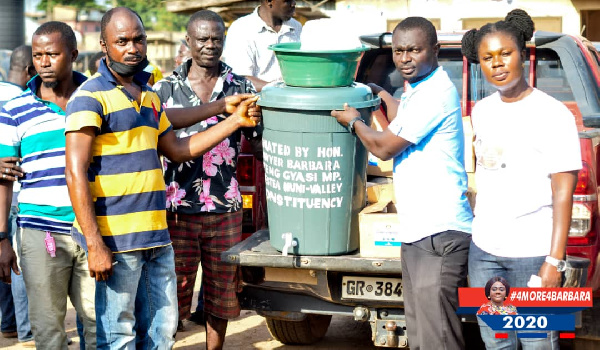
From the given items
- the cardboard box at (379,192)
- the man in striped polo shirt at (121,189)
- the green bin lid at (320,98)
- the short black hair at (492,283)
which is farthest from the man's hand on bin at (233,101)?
the short black hair at (492,283)

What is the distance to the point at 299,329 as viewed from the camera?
5.29m

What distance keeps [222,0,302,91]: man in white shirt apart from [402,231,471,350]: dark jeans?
2.32 m

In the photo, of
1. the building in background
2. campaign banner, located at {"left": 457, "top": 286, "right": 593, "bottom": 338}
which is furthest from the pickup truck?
the building in background

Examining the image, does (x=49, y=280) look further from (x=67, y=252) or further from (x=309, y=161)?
(x=309, y=161)

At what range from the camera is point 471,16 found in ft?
52.2

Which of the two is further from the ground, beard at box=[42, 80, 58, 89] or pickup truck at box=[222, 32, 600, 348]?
beard at box=[42, 80, 58, 89]

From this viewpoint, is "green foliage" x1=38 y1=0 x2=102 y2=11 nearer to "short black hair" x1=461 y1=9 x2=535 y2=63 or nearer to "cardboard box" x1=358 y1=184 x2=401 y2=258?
"cardboard box" x1=358 y1=184 x2=401 y2=258

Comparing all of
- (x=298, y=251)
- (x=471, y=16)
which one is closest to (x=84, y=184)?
(x=298, y=251)

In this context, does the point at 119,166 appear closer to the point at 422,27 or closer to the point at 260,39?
the point at 422,27

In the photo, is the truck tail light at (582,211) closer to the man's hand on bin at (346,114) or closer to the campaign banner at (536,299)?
the campaign banner at (536,299)

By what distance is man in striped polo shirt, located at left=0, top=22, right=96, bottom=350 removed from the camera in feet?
13.0

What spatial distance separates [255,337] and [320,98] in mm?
2404

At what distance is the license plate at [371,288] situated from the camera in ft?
13.5

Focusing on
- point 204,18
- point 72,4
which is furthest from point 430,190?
point 72,4
